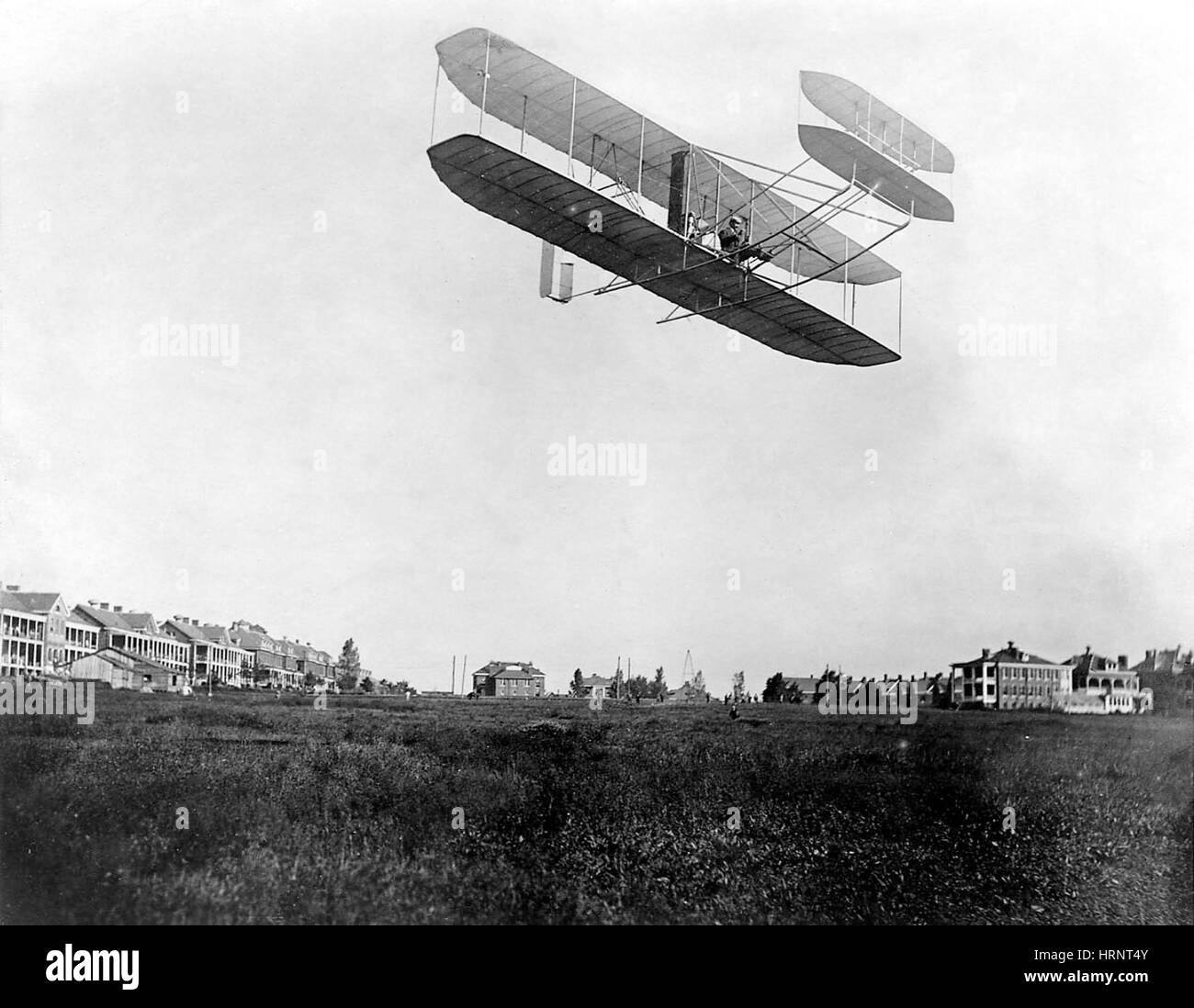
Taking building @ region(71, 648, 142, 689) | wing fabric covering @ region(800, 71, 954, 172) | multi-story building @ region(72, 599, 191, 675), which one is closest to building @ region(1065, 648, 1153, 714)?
wing fabric covering @ region(800, 71, 954, 172)

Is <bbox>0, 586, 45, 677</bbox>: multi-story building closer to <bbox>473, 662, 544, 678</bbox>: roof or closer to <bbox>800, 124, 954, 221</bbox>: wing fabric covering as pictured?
<bbox>473, 662, 544, 678</bbox>: roof

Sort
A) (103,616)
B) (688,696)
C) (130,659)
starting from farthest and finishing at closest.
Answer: (688,696), (130,659), (103,616)

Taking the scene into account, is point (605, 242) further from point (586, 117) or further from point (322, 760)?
point (322, 760)

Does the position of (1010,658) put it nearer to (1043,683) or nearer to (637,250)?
(1043,683)

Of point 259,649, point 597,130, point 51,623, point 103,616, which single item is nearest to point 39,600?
point 51,623

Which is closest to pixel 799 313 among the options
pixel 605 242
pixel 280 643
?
pixel 605 242

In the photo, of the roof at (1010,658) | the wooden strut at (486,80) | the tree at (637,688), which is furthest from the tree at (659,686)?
the wooden strut at (486,80)
